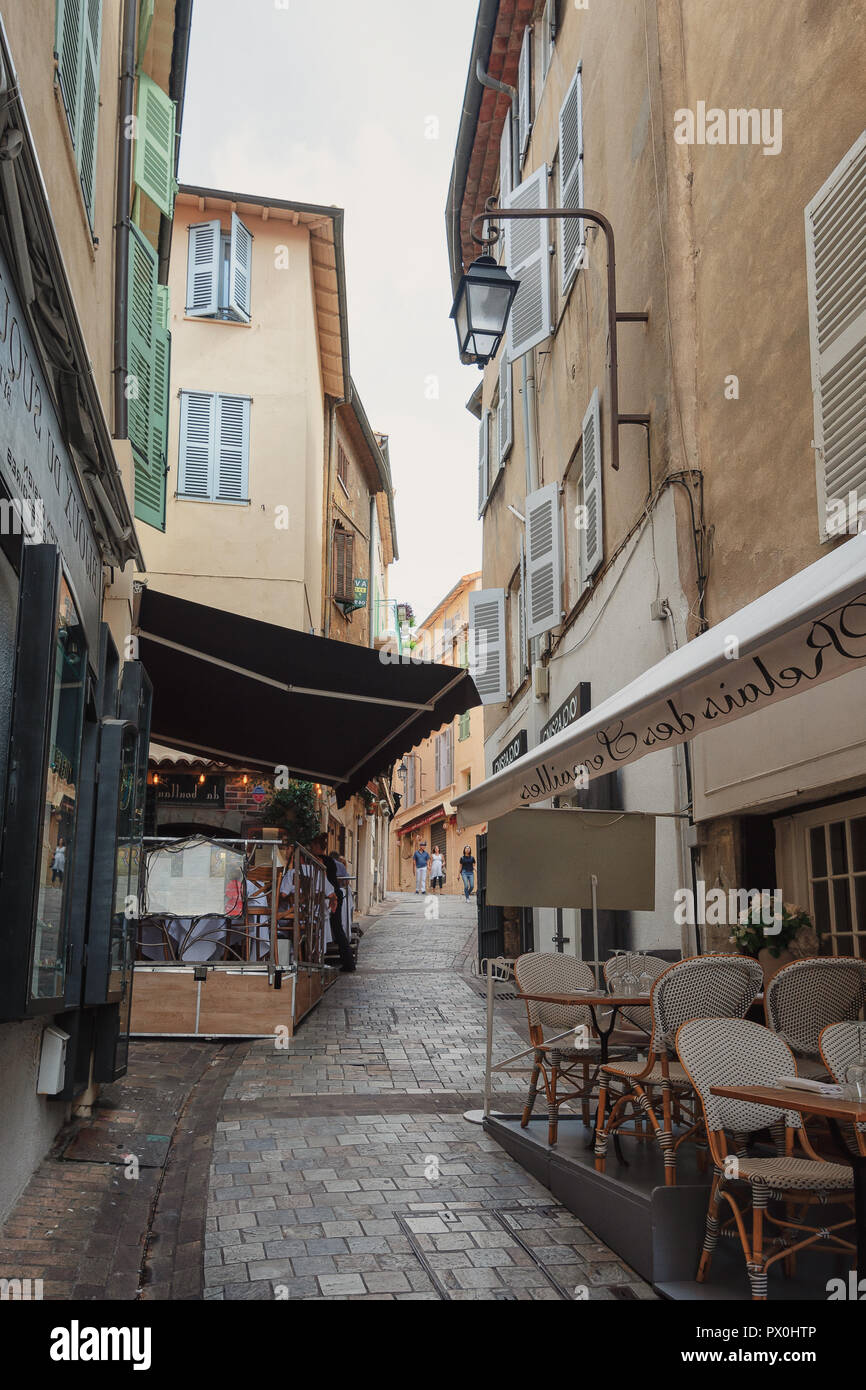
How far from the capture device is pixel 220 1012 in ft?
34.2

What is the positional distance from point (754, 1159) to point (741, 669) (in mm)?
1821

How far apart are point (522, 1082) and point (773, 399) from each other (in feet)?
17.5

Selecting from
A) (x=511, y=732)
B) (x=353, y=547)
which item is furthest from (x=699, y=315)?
(x=353, y=547)

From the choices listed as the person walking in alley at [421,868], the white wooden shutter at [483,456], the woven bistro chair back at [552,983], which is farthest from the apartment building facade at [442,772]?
the woven bistro chair back at [552,983]

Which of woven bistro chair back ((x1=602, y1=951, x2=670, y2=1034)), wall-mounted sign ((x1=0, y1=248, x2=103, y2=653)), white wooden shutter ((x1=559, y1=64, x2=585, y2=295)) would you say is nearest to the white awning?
woven bistro chair back ((x1=602, y1=951, x2=670, y2=1034))

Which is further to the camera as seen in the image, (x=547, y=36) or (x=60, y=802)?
(x=547, y=36)

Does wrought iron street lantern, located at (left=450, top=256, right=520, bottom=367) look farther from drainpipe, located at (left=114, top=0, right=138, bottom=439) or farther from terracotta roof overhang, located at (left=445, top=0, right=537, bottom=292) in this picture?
terracotta roof overhang, located at (left=445, top=0, right=537, bottom=292)

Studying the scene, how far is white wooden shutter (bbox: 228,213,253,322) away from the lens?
18375 mm

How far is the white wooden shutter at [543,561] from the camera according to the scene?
12.6 metres

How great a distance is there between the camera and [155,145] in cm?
913

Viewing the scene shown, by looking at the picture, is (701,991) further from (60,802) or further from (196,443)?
(196,443)

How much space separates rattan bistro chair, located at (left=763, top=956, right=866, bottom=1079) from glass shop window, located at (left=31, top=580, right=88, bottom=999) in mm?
3200

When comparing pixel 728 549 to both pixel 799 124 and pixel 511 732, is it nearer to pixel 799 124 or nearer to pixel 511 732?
pixel 799 124

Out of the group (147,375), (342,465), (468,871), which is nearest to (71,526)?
(147,375)
